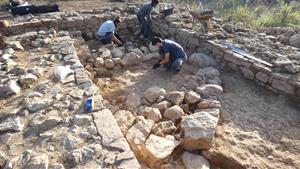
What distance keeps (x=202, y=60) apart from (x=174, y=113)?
2.08m

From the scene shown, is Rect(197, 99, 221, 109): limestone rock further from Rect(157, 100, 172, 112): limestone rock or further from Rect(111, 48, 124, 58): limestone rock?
Rect(111, 48, 124, 58): limestone rock

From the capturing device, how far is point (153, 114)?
4867mm

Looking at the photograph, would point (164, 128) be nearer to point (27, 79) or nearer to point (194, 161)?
point (194, 161)

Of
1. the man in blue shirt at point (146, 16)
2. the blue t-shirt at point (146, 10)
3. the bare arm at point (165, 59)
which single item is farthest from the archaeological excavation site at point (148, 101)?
the blue t-shirt at point (146, 10)

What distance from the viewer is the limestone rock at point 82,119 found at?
379 cm

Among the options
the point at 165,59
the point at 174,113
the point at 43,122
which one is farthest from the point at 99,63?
the point at 43,122

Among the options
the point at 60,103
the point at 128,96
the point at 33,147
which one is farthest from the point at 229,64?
the point at 33,147

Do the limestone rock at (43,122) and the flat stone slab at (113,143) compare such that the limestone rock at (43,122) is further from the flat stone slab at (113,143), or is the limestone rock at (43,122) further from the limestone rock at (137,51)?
the limestone rock at (137,51)

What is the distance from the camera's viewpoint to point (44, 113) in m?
4.05

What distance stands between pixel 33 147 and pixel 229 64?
4.22 meters

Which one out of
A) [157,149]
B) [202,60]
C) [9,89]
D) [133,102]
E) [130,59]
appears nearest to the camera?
[157,149]

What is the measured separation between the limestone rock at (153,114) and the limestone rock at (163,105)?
135 mm

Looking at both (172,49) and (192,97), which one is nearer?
(192,97)

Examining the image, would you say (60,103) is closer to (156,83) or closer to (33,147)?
(33,147)
